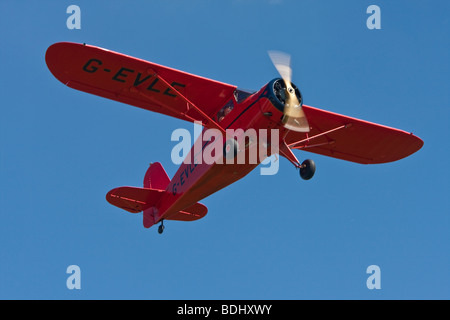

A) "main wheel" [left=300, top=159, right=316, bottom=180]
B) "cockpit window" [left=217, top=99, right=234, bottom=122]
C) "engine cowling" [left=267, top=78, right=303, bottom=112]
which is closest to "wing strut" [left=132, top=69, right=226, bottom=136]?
"cockpit window" [left=217, top=99, right=234, bottom=122]

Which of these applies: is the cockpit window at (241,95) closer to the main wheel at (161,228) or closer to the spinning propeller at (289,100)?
the spinning propeller at (289,100)

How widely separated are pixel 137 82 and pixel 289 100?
3.59m

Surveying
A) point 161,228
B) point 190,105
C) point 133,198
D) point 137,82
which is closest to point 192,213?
point 161,228

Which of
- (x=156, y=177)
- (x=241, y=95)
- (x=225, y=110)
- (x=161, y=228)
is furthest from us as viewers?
(x=156, y=177)

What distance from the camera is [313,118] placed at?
15922mm

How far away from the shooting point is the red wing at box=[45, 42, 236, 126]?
14.7 meters

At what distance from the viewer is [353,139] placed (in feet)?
56.4

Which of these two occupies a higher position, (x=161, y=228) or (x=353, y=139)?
(x=353, y=139)

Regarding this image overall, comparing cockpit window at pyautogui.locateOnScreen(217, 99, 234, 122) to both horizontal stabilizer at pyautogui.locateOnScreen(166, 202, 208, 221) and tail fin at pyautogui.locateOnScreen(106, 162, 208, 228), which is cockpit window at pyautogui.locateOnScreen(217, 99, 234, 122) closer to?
tail fin at pyautogui.locateOnScreen(106, 162, 208, 228)

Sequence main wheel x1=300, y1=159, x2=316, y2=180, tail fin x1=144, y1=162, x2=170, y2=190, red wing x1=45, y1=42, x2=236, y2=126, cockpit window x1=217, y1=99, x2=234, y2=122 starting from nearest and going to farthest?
main wheel x1=300, y1=159, x2=316, y2=180 → red wing x1=45, y1=42, x2=236, y2=126 → cockpit window x1=217, y1=99, x2=234, y2=122 → tail fin x1=144, y1=162, x2=170, y2=190

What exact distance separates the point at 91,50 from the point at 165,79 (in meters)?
1.68

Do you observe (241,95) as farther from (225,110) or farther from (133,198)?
(133,198)

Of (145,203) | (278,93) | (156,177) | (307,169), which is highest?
(156,177)
